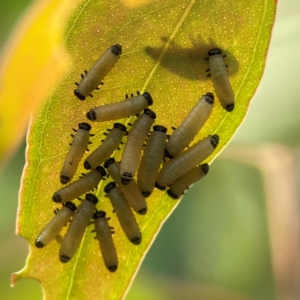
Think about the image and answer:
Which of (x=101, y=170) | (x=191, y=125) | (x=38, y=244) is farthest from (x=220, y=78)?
(x=38, y=244)

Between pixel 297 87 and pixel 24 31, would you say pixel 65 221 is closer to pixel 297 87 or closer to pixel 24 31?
pixel 24 31

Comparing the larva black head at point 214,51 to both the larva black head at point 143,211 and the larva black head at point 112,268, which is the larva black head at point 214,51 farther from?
the larva black head at point 112,268

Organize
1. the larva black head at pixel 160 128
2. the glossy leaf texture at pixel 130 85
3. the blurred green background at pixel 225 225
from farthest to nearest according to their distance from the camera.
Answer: the blurred green background at pixel 225 225
the larva black head at pixel 160 128
the glossy leaf texture at pixel 130 85

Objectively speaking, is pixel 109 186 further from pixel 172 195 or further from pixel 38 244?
pixel 38 244

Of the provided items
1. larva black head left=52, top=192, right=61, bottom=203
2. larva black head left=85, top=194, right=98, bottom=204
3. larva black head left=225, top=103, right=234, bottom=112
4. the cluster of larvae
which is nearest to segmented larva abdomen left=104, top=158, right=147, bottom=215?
the cluster of larvae

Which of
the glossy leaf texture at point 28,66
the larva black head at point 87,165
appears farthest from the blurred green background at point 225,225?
the larva black head at point 87,165

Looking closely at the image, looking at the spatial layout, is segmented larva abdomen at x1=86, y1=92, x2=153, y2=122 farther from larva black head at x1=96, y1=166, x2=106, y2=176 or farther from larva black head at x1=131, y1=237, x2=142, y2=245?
larva black head at x1=131, y1=237, x2=142, y2=245

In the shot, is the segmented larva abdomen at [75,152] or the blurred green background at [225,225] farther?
the blurred green background at [225,225]
